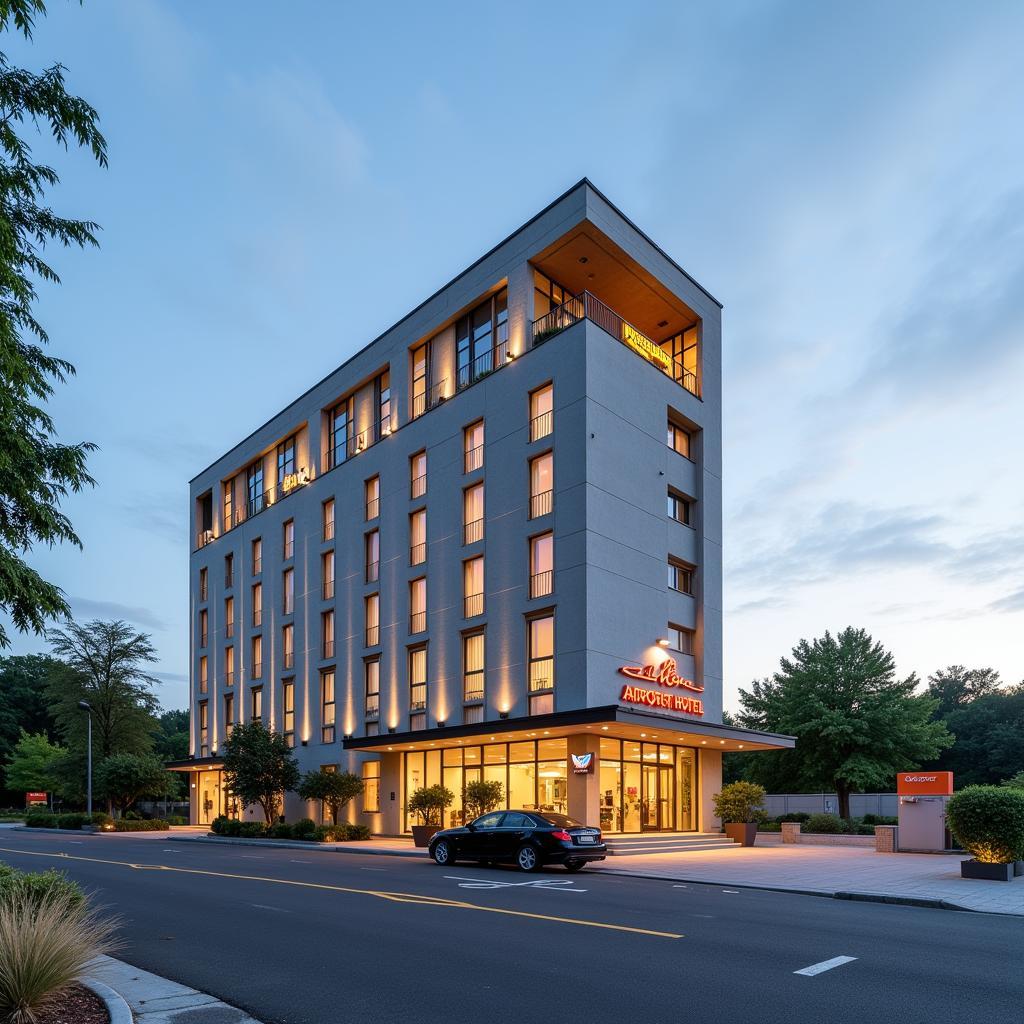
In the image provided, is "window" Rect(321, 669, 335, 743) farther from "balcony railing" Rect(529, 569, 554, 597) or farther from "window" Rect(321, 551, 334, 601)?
"balcony railing" Rect(529, 569, 554, 597)

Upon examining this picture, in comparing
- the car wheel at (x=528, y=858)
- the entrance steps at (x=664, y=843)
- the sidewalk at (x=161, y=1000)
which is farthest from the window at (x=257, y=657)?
the sidewalk at (x=161, y=1000)

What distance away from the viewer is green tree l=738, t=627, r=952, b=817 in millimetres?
47031

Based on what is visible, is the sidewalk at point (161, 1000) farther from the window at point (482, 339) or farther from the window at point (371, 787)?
the window at point (371, 787)

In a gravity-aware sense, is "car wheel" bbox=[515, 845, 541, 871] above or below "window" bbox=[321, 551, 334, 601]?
below

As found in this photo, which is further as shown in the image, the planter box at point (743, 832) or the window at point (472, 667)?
the window at point (472, 667)

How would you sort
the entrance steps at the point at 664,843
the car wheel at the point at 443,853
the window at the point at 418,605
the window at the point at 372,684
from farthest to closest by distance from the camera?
the window at the point at 372,684, the window at the point at 418,605, the entrance steps at the point at 664,843, the car wheel at the point at 443,853

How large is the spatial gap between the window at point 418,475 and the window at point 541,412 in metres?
7.26

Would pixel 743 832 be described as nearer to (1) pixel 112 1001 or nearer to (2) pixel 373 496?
(2) pixel 373 496

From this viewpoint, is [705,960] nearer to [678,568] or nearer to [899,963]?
[899,963]

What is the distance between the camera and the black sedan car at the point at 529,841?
21.7 metres

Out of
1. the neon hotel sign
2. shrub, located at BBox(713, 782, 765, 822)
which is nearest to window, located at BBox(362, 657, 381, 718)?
the neon hotel sign

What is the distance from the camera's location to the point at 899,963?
34.3ft

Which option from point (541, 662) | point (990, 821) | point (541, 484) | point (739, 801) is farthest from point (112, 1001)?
Answer: point (739, 801)

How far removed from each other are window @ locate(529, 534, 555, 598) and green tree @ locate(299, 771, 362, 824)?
12806 millimetres
